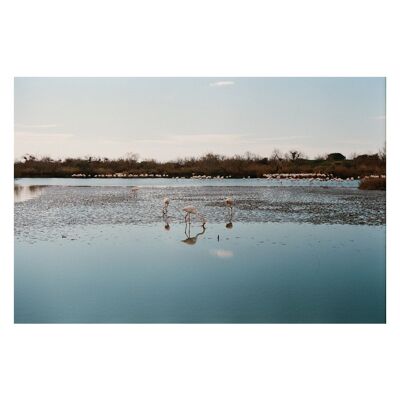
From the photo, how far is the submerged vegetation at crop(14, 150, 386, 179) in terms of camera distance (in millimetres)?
6684

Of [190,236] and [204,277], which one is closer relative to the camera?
[204,277]

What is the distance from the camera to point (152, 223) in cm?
731

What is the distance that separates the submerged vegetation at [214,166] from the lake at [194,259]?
368 mm

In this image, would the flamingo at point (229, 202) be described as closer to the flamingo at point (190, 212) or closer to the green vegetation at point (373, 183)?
the flamingo at point (190, 212)

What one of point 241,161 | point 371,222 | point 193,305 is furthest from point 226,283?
point 371,222

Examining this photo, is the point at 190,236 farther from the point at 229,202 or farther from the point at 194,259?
the point at 229,202

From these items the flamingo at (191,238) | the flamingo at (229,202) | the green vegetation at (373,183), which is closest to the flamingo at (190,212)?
A: the flamingo at (191,238)

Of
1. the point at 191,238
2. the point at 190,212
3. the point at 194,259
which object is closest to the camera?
the point at 194,259

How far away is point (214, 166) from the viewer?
7180 millimetres

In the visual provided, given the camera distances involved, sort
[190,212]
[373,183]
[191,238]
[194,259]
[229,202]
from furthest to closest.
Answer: [229,202], [190,212], [191,238], [373,183], [194,259]

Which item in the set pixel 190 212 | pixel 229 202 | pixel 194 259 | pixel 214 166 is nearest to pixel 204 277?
pixel 194 259

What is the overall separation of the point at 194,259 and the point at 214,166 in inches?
71.3

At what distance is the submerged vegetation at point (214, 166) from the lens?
668 centimetres

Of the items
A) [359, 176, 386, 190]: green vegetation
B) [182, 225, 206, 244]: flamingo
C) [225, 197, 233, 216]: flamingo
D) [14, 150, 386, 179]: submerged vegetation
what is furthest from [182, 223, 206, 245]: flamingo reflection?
[359, 176, 386, 190]: green vegetation
